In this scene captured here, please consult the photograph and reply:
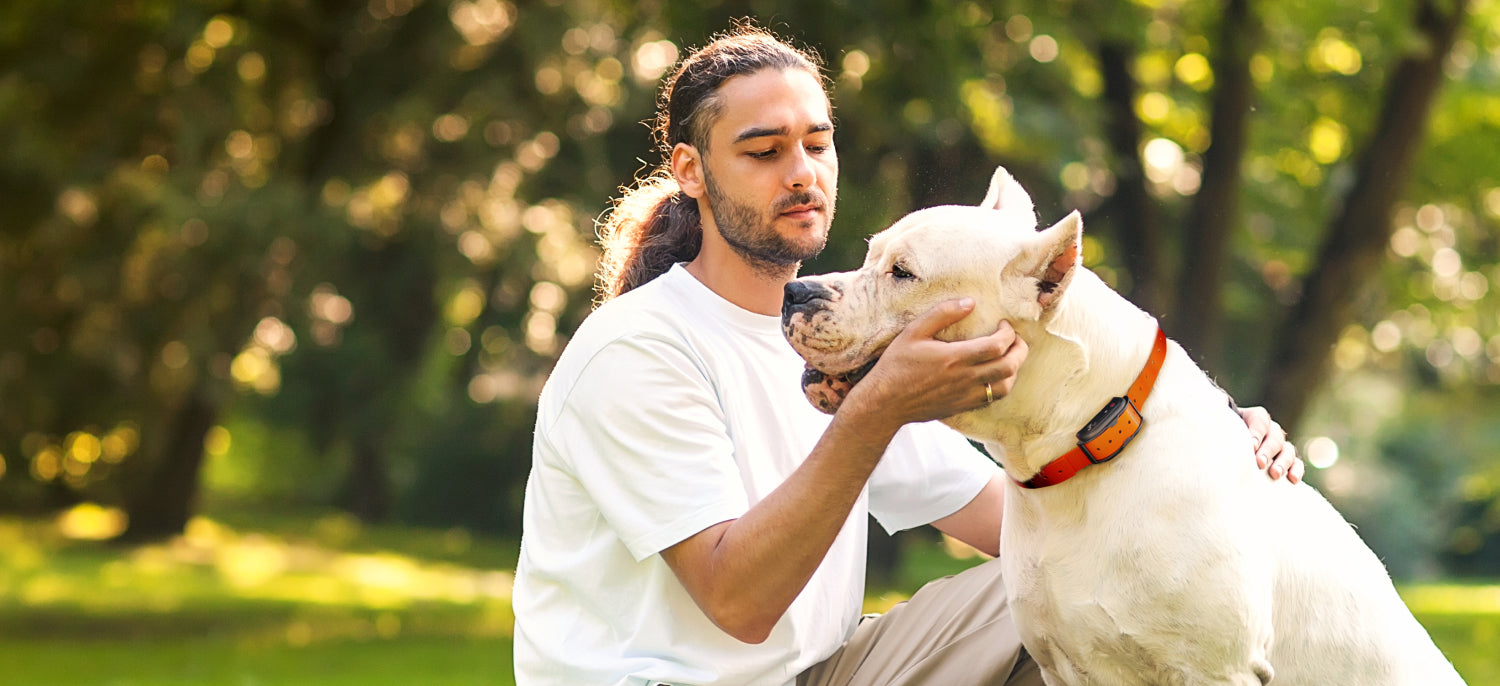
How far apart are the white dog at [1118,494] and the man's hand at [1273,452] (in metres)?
0.04

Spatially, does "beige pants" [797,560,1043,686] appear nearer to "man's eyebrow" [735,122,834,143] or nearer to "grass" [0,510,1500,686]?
"man's eyebrow" [735,122,834,143]

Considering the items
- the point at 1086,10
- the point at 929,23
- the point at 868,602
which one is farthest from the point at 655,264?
the point at 868,602

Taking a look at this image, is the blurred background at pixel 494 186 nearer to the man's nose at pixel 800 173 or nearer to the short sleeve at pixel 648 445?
the man's nose at pixel 800 173

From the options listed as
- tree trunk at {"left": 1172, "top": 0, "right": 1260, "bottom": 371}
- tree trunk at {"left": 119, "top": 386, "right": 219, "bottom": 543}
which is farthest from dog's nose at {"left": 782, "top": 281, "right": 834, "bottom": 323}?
tree trunk at {"left": 119, "top": 386, "right": 219, "bottom": 543}

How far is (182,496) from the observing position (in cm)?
1720

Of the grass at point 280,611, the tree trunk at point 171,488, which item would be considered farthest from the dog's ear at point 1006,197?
the tree trunk at point 171,488

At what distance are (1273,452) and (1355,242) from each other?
30.4 feet

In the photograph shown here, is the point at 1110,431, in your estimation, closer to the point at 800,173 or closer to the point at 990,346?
the point at 990,346

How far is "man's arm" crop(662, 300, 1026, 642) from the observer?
8.50 feet

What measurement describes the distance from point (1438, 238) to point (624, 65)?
869 cm

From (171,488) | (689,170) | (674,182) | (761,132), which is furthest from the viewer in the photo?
(171,488)

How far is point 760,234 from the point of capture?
10.8ft

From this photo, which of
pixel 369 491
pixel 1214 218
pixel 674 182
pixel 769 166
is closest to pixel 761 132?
pixel 769 166

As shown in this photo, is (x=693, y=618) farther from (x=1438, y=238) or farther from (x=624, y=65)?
(x=1438, y=238)
